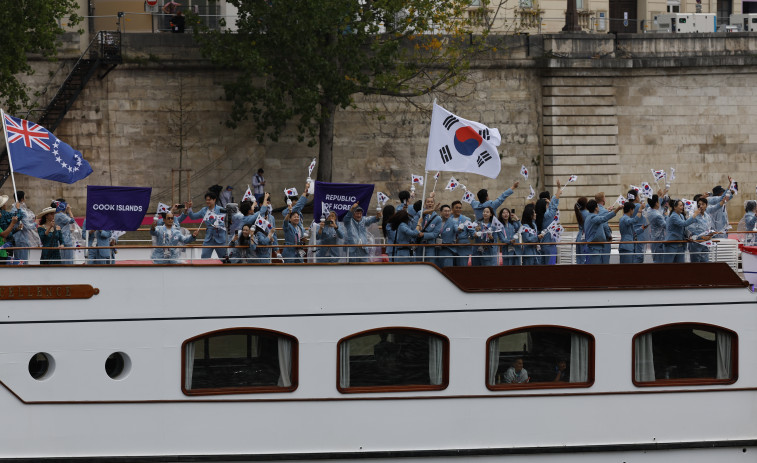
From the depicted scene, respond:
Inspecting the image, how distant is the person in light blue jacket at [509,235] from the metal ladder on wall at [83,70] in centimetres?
1891

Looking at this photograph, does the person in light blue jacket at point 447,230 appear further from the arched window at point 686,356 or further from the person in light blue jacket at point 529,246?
the arched window at point 686,356

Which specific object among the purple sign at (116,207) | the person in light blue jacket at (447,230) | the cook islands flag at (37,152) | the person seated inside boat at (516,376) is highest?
the cook islands flag at (37,152)

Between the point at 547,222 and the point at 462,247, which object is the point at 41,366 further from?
the point at 547,222

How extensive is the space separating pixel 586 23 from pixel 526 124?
15.6 feet

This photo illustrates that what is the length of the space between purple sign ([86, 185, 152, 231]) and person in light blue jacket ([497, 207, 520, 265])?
394 centimetres

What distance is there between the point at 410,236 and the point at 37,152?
4.39 meters

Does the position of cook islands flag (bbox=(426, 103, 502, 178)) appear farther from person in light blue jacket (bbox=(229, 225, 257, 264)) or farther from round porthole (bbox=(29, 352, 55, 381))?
round porthole (bbox=(29, 352, 55, 381))

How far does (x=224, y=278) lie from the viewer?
417 inches

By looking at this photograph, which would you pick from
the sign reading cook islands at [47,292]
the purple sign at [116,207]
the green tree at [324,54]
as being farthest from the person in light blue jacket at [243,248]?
the green tree at [324,54]

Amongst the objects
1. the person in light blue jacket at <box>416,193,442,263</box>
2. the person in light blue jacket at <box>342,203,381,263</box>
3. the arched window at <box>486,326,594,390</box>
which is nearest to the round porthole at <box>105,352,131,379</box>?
the person in light blue jacket at <box>342,203,381,263</box>

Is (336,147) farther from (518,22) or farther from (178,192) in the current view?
(518,22)

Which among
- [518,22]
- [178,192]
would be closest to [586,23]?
[518,22]

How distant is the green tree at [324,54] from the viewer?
2741 cm

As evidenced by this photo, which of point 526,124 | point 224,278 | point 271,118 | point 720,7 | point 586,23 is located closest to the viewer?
point 224,278
